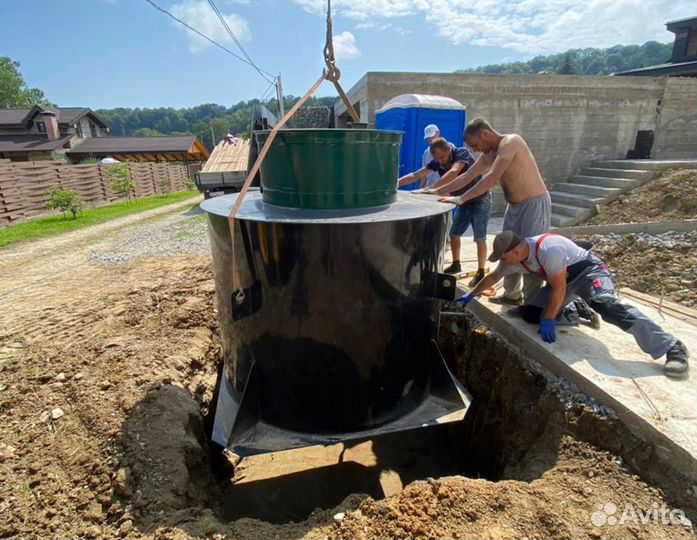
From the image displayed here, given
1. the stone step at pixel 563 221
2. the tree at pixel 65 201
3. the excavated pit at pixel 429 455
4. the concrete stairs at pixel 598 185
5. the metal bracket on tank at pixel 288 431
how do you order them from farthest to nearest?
1. the tree at pixel 65 201
2. the concrete stairs at pixel 598 185
3. the stone step at pixel 563 221
4. the metal bracket on tank at pixel 288 431
5. the excavated pit at pixel 429 455

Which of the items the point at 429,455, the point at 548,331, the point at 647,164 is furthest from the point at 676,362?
the point at 647,164

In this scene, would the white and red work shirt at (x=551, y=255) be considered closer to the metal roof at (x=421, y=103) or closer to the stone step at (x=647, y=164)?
the metal roof at (x=421, y=103)

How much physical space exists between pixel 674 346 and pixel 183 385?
131 inches

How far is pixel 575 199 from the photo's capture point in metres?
8.27

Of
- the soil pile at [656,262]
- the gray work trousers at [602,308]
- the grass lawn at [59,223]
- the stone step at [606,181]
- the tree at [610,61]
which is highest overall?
the tree at [610,61]

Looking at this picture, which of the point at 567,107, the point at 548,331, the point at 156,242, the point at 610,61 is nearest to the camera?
the point at 548,331

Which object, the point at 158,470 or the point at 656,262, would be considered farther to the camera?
the point at 656,262

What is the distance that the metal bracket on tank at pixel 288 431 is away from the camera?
2.17 metres

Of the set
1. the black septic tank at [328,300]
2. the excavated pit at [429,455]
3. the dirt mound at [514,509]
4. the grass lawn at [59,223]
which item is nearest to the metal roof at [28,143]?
the grass lawn at [59,223]

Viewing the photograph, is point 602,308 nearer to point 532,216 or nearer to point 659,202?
point 532,216

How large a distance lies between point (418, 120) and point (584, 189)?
4.71 m

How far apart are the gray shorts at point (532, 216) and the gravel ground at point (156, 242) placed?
16.4 ft

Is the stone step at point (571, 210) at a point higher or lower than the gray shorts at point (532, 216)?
lower

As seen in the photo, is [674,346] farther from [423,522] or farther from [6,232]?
[6,232]
